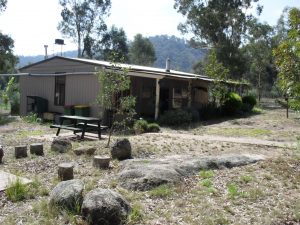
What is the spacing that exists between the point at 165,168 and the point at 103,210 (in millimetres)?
2450

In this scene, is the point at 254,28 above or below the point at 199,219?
above

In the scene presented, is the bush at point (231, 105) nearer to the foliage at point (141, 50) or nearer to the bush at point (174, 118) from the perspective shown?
the bush at point (174, 118)

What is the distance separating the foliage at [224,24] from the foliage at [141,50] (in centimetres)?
2439

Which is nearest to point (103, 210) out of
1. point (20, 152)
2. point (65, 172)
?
point (65, 172)

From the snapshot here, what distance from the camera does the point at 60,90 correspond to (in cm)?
1952

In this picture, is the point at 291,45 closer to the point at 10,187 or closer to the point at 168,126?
the point at 10,187

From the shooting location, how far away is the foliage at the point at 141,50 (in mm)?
61906

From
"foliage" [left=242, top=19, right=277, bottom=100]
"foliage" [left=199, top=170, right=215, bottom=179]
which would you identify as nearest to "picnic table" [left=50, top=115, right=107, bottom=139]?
"foliage" [left=199, top=170, right=215, bottom=179]

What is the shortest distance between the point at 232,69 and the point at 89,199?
3196 centimetres

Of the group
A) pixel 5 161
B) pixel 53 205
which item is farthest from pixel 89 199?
pixel 5 161

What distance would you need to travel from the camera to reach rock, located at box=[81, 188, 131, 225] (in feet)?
15.8

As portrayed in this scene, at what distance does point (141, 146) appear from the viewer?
10.3 meters

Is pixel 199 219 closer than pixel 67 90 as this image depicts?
Yes

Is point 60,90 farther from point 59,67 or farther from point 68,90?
point 59,67
